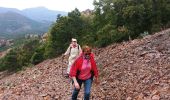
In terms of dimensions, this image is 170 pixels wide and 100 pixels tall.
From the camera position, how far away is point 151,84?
12406 mm

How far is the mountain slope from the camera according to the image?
12.3m

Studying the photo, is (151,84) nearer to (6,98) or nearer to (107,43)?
(6,98)

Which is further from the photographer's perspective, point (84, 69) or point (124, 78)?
point (124, 78)

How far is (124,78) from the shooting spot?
1436 centimetres

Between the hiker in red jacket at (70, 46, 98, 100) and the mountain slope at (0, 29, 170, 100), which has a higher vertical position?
the hiker in red jacket at (70, 46, 98, 100)

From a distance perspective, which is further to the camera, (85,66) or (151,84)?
(151,84)

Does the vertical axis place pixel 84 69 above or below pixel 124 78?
above

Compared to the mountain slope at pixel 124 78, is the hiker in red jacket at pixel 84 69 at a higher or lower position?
higher

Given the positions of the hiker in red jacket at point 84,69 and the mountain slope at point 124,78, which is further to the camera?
the mountain slope at point 124,78

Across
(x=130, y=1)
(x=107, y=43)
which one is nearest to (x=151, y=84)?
(x=107, y=43)

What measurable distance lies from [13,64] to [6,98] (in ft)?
148

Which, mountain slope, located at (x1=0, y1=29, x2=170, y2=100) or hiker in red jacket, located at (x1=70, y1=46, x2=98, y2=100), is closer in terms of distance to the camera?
hiker in red jacket, located at (x1=70, y1=46, x2=98, y2=100)

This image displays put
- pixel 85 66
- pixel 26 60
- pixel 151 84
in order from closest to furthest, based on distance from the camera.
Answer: pixel 85 66
pixel 151 84
pixel 26 60

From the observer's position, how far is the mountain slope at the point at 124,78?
1233 centimetres
